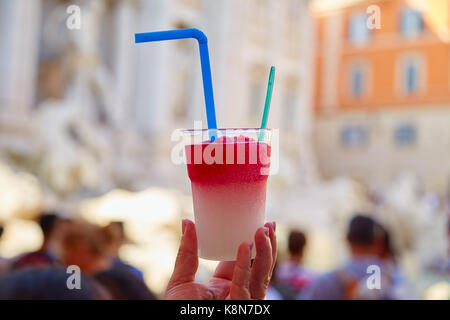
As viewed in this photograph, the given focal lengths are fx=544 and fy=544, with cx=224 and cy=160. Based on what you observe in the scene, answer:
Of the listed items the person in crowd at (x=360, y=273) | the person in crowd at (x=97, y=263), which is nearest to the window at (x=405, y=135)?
the person in crowd at (x=360, y=273)

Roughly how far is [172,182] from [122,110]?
199 centimetres

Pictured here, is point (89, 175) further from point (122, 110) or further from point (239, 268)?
point (239, 268)

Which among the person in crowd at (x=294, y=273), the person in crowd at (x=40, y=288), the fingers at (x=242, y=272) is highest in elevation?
the fingers at (x=242, y=272)

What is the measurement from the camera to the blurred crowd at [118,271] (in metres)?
1.36

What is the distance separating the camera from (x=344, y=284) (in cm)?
226

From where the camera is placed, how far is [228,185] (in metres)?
1.12

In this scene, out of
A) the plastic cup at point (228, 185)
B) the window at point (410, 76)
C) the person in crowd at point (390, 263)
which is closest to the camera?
the plastic cup at point (228, 185)

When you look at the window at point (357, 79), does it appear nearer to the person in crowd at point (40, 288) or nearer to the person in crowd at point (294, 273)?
the person in crowd at point (294, 273)

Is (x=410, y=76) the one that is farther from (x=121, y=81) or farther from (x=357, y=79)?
(x=121, y=81)

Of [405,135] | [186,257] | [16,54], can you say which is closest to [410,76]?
[405,135]

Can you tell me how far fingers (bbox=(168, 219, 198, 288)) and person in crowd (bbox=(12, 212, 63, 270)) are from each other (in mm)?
1866

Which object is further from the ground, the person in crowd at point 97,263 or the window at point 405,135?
the window at point 405,135

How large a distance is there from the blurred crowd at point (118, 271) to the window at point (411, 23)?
67.9 ft
